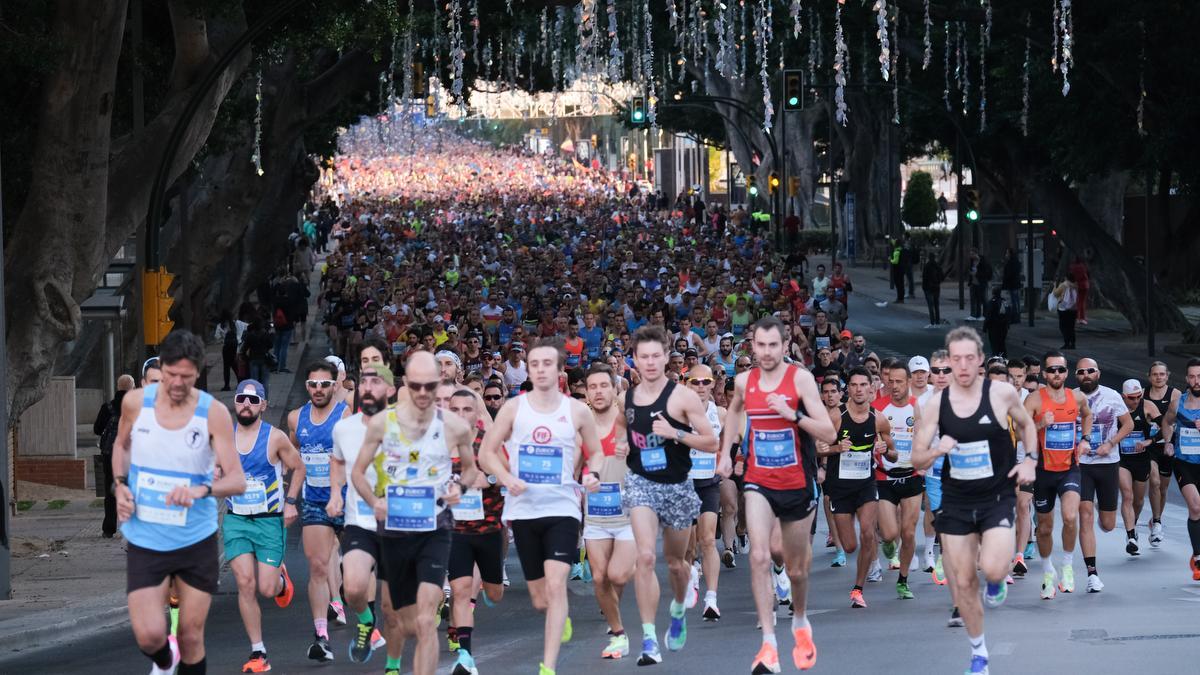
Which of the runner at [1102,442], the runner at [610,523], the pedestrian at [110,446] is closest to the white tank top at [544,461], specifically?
the runner at [610,523]

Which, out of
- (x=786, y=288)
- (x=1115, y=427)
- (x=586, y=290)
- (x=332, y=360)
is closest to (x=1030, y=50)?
(x=786, y=288)

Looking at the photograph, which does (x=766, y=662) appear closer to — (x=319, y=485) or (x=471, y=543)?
(x=471, y=543)

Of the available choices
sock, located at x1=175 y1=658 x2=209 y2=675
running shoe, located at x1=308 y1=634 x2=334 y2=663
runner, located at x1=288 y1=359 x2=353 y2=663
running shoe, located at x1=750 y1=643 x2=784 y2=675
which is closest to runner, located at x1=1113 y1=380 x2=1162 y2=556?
running shoe, located at x1=750 y1=643 x2=784 y2=675

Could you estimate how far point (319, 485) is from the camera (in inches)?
489

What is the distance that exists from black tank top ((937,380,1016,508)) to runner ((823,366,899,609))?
3730 millimetres

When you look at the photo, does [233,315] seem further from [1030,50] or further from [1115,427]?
[1115,427]

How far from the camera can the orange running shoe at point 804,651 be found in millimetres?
10523

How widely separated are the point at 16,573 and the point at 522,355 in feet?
26.8

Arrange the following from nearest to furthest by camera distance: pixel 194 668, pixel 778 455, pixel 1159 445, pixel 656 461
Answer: pixel 194 668 → pixel 778 455 → pixel 656 461 → pixel 1159 445

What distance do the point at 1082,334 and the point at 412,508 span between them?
34.0 meters

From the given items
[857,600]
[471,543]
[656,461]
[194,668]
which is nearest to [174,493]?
[194,668]

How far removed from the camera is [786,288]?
35.9 meters

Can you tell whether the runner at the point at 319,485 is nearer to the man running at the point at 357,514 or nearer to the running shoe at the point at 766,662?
the man running at the point at 357,514

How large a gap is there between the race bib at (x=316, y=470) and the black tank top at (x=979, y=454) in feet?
12.6
